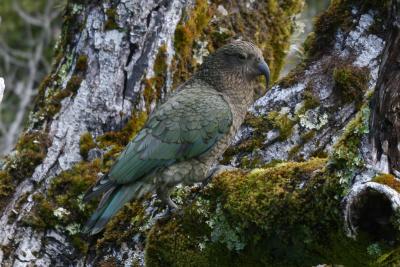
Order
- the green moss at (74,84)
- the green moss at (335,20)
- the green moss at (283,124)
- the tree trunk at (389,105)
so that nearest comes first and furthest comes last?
the tree trunk at (389,105) < the green moss at (283,124) < the green moss at (335,20) < the green moss at (74,84)

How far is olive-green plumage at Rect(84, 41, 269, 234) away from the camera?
4.41m

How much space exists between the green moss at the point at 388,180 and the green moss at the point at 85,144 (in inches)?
96.9

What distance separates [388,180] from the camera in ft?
9.65

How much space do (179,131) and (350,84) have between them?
116 cm

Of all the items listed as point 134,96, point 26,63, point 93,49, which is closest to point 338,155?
point 134,96

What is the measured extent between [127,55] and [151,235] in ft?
5.68

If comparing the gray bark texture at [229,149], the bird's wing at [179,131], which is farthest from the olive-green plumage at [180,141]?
the gray bark texture at [229,149]

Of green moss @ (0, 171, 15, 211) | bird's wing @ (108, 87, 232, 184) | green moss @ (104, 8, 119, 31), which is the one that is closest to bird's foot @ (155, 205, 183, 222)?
bird's wing @ (108, 87, 232, 184)

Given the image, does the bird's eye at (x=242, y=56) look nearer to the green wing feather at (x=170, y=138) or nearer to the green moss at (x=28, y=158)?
the green wing feather at (x=170, y=138)

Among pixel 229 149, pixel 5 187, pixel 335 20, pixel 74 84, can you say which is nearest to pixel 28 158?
pixel 5 187

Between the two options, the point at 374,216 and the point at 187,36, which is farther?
the point at 187,36

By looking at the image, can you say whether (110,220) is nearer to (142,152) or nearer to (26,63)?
(142,152)

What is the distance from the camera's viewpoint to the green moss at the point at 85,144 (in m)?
4.96

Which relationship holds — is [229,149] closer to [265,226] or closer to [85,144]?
[85,144]
